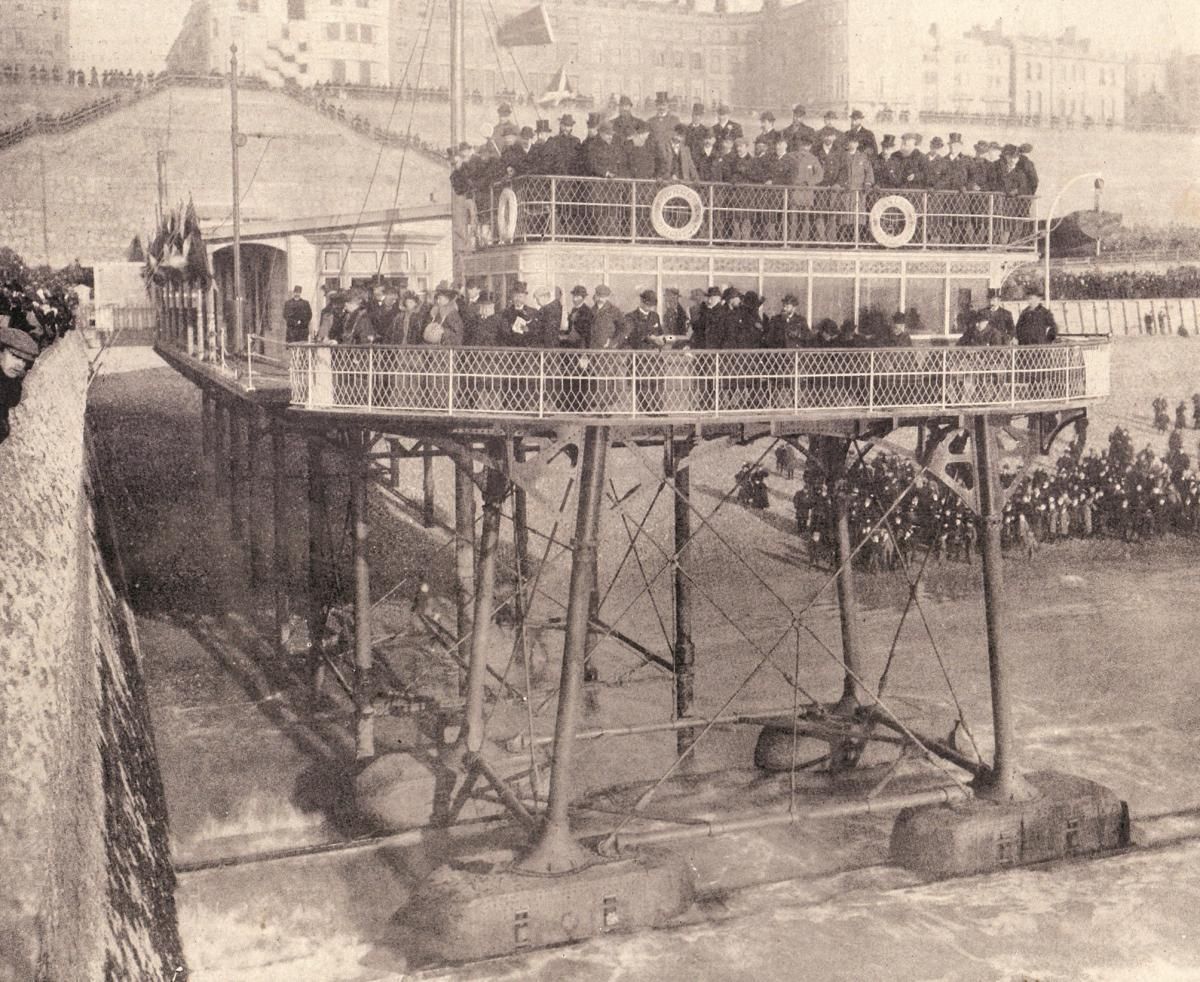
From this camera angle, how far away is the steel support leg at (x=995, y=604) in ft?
56.2

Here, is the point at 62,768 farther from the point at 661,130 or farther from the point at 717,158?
the point at 717,158

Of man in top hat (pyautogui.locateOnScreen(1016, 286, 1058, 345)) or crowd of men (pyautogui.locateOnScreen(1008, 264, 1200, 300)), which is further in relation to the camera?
crowd of men (pyautogui.locateOnScreen(1008, 264, 1200, 300))

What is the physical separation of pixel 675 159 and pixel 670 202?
2.82ft

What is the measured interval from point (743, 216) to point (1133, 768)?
10.8 metres

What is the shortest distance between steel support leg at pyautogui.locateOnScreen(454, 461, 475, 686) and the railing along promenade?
5.49 meters

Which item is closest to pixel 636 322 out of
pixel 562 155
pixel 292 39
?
pixel 562 155

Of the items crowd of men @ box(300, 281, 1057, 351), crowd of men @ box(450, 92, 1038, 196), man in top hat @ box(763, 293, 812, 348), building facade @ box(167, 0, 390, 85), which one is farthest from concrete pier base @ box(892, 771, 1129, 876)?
building facade @ box(167, 0, 390, 85)

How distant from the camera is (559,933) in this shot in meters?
14.6

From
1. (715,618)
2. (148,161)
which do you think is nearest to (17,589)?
(715,618)

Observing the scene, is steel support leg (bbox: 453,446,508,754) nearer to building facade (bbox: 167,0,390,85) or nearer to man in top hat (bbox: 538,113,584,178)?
man in top hat (bbox: 538,113,584,178)

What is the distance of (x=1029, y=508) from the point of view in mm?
35438

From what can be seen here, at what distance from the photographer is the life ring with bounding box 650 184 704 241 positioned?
1792 cm

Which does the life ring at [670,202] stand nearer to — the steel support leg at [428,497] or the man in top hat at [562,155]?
the man in top hat at [562,155]

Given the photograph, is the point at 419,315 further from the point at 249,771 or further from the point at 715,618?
the point at 715,618
